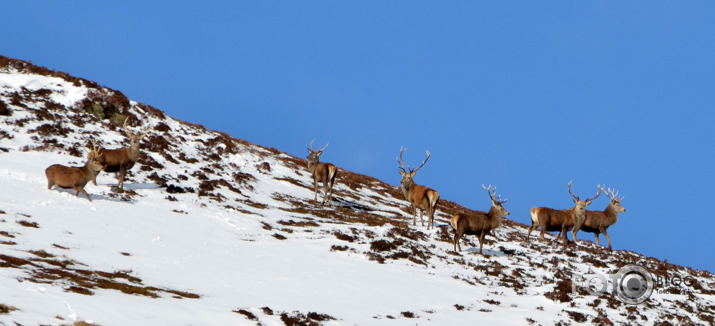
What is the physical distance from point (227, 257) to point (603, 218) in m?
20.6

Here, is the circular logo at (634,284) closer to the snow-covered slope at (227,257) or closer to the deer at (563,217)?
the snow-covered slope at (227,257)

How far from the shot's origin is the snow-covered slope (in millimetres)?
10328

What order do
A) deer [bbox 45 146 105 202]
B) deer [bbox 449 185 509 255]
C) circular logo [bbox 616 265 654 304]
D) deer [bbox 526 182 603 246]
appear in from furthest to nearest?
deer [bbox 526 182 603 246] → deer [bbox 449 185 509 255] → deer [bbox 45 146 105 202] → circular logo [bbox 616 265 654 304]

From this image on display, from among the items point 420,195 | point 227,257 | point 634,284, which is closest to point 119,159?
point 227,257

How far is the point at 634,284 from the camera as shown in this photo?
2034cm

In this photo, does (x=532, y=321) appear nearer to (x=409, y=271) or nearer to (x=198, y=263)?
(x=409, y=271)

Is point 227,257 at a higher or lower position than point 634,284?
lower

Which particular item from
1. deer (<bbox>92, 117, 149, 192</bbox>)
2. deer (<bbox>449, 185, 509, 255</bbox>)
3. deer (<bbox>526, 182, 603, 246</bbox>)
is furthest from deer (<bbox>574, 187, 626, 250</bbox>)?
deer (<bbox>92, 117, 149, 192</bbox>)

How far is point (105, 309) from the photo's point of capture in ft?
28.3

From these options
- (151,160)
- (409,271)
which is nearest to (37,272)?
(409,271)

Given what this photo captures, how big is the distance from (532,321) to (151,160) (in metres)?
21.8

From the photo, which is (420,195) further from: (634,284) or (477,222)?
(634,284)

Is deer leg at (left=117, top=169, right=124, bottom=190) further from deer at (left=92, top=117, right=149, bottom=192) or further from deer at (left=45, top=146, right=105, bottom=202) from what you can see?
deer at (left=45, top=146, right=105, bottom=202)
